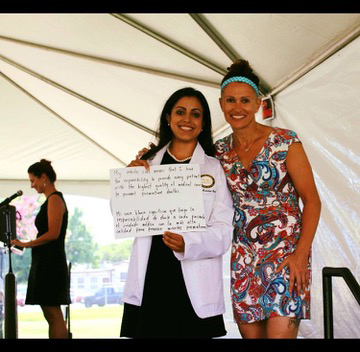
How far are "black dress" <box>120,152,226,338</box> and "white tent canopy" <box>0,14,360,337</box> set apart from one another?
183cm

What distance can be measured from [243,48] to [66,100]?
2.82 m

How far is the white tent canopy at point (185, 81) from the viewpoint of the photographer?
385cm

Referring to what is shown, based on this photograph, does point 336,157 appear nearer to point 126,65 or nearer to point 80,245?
point 126,65

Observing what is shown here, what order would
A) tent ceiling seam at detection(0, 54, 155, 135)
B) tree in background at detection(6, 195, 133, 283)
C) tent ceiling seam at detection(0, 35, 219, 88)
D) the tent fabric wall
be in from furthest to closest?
tree in background at detection(6, 195, 133, 283), tent ceiling seam at detection(0, 54, 155, 135), tent ceiling seam at detection(0, 35, 219, 88), the tent fabric wall

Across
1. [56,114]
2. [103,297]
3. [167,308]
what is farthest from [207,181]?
[103,297]

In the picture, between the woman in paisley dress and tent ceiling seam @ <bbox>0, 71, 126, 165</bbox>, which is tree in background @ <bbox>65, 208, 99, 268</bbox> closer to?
tent ceiling seam @ <bbox>0, 71, 126, 165</bbox>

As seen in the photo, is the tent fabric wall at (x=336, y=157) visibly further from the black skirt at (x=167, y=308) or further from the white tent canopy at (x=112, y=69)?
the black skirt at (x=167, y=308)

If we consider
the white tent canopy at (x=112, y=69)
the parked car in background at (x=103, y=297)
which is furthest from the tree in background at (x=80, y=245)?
the white tent canopy at (x=112, y=69)

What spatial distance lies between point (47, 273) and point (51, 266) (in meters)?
0.06

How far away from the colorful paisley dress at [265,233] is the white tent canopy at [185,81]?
153 centimetres

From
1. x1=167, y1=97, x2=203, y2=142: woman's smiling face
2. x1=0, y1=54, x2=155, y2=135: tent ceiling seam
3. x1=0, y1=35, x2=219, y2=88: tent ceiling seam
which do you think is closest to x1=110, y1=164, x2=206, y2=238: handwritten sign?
x1=167, y1=97, x2=203, y2=142: woman's smiling face

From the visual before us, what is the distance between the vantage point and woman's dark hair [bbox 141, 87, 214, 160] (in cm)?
244
